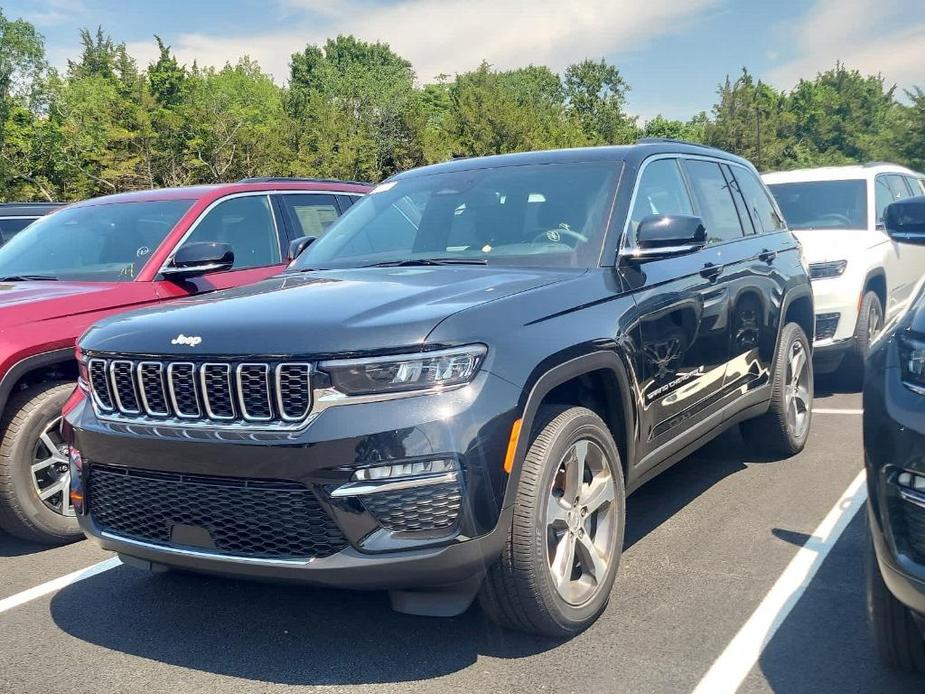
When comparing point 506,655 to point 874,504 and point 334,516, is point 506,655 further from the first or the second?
Answer: point 874,504

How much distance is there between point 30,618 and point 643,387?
2.74 metres

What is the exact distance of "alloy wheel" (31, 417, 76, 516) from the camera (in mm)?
4777

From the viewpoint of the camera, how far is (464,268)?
4.05m

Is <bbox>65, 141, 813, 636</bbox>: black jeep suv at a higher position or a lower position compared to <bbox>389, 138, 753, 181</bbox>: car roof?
lower

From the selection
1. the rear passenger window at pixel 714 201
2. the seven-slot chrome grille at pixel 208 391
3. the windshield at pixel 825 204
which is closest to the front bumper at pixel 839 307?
the windshield at pixel 825 204

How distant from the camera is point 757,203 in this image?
238 inches

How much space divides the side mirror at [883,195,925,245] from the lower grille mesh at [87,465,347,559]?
7.36 ft

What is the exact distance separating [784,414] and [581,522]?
2684 mm

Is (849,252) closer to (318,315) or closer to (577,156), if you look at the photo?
(577,156)

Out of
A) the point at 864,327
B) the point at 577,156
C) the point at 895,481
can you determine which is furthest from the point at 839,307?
the point at 895,481

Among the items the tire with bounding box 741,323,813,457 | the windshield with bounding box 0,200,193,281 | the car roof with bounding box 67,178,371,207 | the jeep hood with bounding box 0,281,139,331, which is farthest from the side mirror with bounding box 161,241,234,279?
the tire with bounding box 741,323,813,457

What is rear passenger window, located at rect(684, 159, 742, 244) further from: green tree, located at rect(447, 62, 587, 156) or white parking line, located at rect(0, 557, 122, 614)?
green tree, located at rect(447, 62, 587, 156)

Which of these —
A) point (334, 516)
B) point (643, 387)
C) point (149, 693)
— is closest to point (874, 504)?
point (643, 387)

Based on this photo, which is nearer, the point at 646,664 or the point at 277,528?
the point at 277,528
